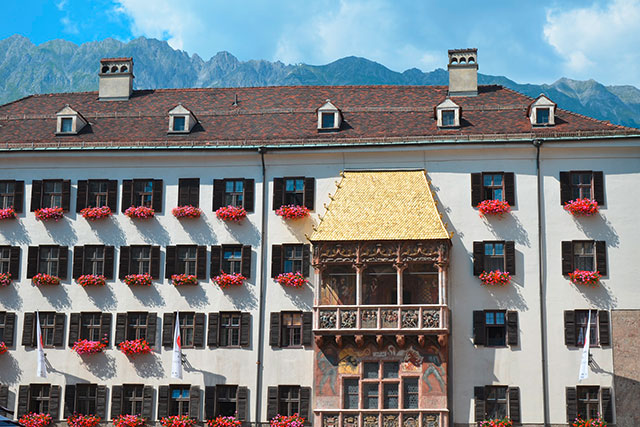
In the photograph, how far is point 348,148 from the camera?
127ft

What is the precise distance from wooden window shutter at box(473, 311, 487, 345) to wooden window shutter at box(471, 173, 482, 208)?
4.70 m

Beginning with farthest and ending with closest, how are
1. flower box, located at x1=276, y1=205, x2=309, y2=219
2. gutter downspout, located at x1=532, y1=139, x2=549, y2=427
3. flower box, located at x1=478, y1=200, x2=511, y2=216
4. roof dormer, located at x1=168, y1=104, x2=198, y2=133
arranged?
roof dormer, located at x1=168, y1=104, x2=198, y2=133 < flower box, located at x1=276, y1=205, x2=309, y2=219 < flower box, located at x1=478, y1=200, x2=511, y2=216 < gutter downspout, located at x1=532, y1=139, x2=549, y2=427

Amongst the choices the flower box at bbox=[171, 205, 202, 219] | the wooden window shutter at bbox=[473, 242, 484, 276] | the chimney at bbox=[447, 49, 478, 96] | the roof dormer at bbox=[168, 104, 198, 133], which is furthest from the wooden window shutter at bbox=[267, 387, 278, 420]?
the chimney at bbox=[447, 49, 478, 96]

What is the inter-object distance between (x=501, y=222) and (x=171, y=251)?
14.1m

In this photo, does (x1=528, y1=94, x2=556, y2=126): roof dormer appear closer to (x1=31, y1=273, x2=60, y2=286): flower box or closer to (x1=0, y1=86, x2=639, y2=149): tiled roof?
(x1=0, y1=86, x2=639, y2=149): tiled roof

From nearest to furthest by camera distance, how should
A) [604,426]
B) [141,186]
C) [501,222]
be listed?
[604,426], [501,222], [141,186]

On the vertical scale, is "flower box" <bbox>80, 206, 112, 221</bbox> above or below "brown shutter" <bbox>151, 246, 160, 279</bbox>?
above

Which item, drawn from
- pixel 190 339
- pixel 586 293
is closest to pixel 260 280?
pixel 190 339

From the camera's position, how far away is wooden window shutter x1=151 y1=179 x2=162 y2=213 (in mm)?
39375

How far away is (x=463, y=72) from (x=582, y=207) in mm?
10720

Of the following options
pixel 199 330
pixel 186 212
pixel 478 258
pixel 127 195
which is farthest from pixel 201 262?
pixel 478 258

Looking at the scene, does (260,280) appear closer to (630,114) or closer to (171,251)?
(171,251)

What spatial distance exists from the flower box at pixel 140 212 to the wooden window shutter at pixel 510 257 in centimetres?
1520

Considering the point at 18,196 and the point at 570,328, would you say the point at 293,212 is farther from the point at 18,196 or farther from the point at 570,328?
the point at 18,196
